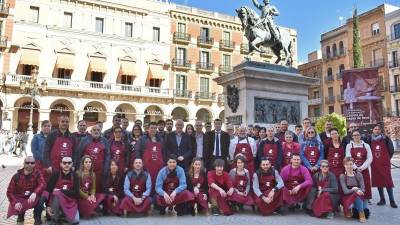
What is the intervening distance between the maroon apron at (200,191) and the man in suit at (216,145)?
791 mm

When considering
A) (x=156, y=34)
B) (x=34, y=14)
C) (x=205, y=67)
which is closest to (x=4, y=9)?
(x=34, y=14)

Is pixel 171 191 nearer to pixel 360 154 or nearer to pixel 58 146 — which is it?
pixel 58 146

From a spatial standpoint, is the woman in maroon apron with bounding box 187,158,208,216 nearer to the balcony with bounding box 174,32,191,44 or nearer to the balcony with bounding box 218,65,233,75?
the balcony with bounding box 174,32,191,44

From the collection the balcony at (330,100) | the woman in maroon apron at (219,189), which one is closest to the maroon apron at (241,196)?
the woman in maroon apron at (219,189)

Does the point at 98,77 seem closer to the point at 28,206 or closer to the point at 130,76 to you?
the point at 130,76

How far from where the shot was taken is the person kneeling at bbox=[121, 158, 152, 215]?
252 inches

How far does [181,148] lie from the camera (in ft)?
24.8

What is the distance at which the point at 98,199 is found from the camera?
6.44 metres

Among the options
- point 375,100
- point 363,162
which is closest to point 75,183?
point 363,162

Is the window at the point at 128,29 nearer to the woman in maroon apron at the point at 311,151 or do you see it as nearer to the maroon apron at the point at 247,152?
the maroon apron at the point at 247,152

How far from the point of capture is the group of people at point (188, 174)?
6148mm

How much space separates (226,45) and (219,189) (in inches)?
1398

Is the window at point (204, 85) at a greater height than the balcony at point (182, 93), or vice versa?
the window at point (204, 85)

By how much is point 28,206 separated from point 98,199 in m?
1.13
